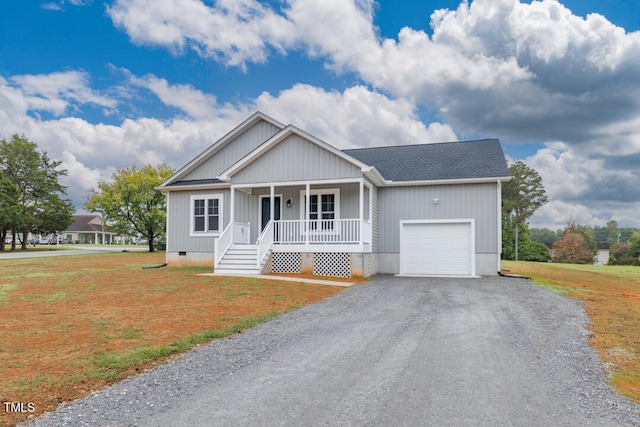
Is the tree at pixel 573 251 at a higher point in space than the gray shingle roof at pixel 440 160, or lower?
lower

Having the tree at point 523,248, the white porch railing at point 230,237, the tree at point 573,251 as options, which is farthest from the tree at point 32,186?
the tree at point 573,251

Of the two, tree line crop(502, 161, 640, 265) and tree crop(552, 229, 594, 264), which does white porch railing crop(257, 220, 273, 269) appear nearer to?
tree line crop(502, 161, 640, 265)

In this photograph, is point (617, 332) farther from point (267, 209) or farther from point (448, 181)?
point (267, 209)

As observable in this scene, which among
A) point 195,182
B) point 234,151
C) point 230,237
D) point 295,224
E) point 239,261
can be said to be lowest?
point 239,261

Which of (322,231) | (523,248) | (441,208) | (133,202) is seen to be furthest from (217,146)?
(523,248)

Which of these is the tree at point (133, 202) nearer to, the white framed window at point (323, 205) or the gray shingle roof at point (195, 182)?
the gray shingle roof at point (195, 182)

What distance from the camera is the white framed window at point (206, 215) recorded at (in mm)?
18219

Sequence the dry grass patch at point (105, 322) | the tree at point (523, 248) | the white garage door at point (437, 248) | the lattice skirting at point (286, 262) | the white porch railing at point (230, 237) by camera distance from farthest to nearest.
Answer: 1. the tree at point (523, 248)
2. the white garage door at point (437, 248)
3. the white porch railing at point (230, 237)
4. the lattice skirting at point (286, 262)
5. the dry grass patch at point (105, 322)

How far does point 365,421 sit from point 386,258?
538 inches

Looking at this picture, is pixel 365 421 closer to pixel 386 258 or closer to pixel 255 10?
pixel 386 258

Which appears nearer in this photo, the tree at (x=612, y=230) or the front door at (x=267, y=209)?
the front door at (x=267, y=209)

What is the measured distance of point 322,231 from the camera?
15.9 metres

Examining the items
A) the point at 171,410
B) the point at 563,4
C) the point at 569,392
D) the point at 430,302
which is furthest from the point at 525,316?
the point at 563,4

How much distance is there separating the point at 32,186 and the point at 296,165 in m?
38.0
